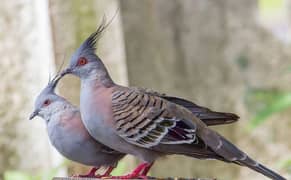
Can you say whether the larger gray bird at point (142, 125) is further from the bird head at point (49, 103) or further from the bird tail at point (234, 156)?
the bird head at point (49, 103)

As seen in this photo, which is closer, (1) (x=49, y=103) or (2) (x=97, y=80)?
(2) (x=97, y=80)

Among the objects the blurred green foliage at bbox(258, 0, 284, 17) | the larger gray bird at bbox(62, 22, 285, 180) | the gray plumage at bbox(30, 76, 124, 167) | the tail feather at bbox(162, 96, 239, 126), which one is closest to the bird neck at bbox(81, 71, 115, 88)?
the larger gray bird at bbox(62, 22, 285, 180)

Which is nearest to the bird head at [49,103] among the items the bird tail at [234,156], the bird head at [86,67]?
the bird head at [86,67]

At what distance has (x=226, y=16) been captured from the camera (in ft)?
28.6

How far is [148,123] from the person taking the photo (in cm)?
284

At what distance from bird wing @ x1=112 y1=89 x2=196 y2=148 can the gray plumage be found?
0.59 ft

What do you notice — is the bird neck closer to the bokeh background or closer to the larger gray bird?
the larger gray bird

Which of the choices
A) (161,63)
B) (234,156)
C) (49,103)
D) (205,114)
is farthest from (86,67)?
(161,63)

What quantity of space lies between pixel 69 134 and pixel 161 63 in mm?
3835

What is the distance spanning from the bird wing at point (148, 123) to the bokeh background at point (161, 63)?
218mm

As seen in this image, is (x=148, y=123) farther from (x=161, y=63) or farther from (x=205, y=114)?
(x=161, y=63)

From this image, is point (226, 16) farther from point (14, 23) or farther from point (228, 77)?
point (14, 23)

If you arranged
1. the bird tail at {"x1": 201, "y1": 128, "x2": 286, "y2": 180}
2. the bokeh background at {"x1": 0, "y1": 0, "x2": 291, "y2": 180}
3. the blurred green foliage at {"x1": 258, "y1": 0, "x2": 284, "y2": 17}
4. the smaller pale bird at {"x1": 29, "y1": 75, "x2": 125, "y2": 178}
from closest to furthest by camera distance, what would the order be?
the bird tail at {"x1": 201, "y1": 128, "x2": 286, "y2": 180}
the smaller pale bird at {"x1": 29, "y1": 75, "x2": 125, "y2": 178}
the bokeh background at {"x1": 0, "y1": 0, "x2": 291, "y2": 180}
the blurred green foliage at {"x1": 258, "y1": 0, "x2": 284, "y2": 17}

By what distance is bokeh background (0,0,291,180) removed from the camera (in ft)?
17.6
